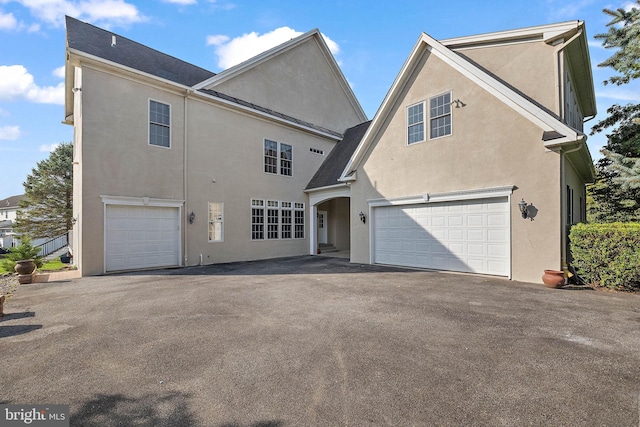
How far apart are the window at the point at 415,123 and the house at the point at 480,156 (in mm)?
36

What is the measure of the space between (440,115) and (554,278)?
19.3 feet

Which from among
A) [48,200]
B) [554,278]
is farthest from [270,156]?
Answer: [48,200]

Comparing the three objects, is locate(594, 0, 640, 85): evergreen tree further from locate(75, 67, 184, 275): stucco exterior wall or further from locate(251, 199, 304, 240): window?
locate(75, 67, 184, 275): stucco exterior wall

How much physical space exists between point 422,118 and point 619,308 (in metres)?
7.41

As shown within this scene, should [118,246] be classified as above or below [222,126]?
below

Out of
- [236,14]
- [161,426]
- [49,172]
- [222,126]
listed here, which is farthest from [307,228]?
[49,172]

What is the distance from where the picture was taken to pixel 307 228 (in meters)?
16.9

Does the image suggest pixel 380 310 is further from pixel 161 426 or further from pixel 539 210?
pixel 539 210

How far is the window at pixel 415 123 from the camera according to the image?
10.7 meters

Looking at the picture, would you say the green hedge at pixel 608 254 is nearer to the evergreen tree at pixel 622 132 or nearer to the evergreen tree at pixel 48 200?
the evergreen tree at pixel 622 132

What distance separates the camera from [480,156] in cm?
926

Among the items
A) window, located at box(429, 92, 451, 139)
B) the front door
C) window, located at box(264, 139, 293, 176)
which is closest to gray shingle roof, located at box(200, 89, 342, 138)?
window, located at box(264, 139, 293, 176)

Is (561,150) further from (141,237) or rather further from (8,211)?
(8,211)

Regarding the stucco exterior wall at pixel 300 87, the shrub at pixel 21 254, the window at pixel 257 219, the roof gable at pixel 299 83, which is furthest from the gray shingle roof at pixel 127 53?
the shrub at pixel 21 254
